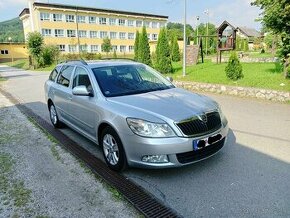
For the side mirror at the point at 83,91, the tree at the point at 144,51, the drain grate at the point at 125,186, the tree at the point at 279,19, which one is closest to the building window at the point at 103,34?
the tree at the point at 144,51

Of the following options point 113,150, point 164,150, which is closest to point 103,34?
point 113,150

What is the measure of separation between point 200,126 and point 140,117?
2.82ft

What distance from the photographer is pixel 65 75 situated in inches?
242

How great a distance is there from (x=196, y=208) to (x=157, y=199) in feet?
1.71

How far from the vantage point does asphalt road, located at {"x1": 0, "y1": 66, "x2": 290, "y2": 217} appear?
10.5ft

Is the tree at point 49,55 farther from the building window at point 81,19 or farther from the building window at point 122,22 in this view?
the building window at point 122,22

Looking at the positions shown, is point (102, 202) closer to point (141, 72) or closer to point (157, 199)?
point (157, 199)

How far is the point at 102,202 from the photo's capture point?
3408mm

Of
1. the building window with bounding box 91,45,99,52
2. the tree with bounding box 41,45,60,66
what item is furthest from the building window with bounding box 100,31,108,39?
the tree with bounding box 41,45,60,66

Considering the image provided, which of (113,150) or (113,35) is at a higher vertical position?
(113,35)

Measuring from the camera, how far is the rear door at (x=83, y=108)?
4.68 meters

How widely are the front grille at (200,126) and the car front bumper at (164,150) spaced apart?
75 mm

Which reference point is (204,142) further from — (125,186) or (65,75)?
(65,75)

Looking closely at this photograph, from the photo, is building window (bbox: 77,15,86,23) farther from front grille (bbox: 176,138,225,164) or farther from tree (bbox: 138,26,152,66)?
front grille (bbox: 176,138,225,164)
